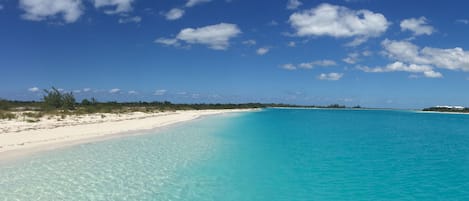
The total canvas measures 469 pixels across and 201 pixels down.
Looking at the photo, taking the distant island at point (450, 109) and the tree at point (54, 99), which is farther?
A: the distant island at point (450, 109)

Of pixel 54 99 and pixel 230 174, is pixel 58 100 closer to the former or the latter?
pixel 54 99

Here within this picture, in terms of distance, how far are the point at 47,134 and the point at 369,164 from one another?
1735cm

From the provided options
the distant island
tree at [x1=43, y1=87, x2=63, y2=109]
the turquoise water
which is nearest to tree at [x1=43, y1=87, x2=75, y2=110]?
tree at [x1=43, y1=87, x2=63, y2=109]

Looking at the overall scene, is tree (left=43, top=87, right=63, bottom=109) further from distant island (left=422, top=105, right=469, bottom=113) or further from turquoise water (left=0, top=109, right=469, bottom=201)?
distant island (left=422, top=105, right=469, bottom=113)

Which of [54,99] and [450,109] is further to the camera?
[450,109]

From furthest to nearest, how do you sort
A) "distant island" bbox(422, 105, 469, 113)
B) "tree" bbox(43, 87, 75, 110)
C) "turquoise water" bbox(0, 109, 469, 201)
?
"distant island" bbox(422, 105, 469, 113) < "tree" bbox(43, 87, 75, 110) < "turquoise water" bbox(0, 109, 469, 201)

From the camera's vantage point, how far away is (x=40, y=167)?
41.5ft

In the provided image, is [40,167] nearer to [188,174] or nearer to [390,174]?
[188,174]

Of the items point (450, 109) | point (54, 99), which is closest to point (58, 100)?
point (54, 99)

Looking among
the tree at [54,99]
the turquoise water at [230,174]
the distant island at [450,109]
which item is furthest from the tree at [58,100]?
the distant island at [450,109]

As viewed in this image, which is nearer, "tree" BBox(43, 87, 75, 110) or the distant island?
"tree" BBox(43, 87, 75, 110)

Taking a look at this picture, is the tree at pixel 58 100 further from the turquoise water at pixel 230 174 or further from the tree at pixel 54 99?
the turquoise water at pixel 230 174

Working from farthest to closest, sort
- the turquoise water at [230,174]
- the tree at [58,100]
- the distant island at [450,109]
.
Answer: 1. the distant island at [450,109]
2. the tree at [58,100]
3. the turquoise water at [230,174]

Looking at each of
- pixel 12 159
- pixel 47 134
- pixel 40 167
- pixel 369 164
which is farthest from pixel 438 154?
pixel 47 134
